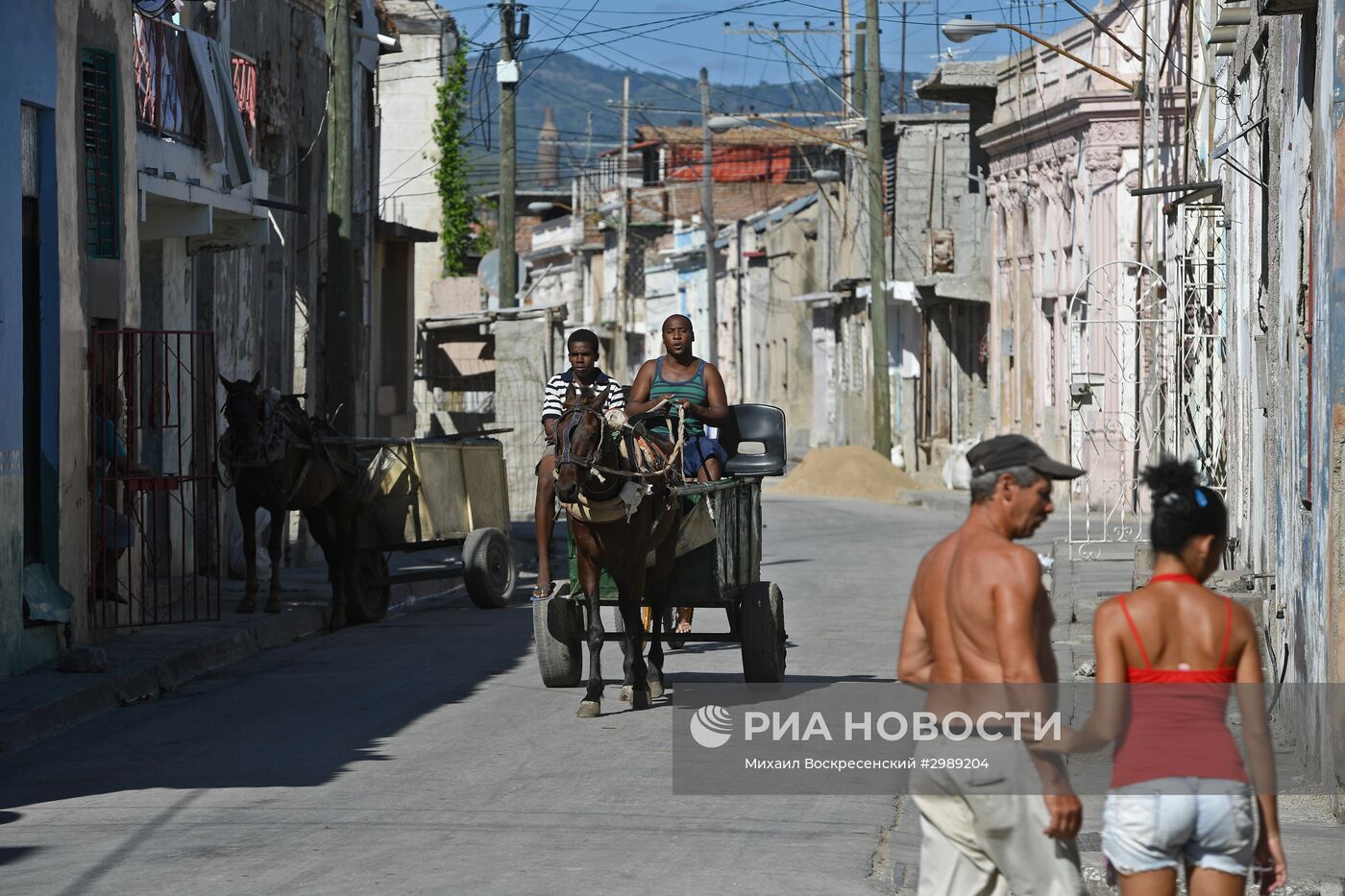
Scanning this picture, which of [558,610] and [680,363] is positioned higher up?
[680,363]

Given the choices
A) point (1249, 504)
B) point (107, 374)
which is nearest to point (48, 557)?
point (107, 374)

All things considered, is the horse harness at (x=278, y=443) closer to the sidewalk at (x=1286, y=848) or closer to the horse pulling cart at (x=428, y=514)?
the horse pulling cart at (x=428, y=514)

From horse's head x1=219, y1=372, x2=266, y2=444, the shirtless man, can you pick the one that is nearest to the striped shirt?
horse's head x1=219, y1=372, x2=266, y2=444

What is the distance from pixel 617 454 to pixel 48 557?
15.9ft

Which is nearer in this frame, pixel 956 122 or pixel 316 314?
pixel 316 314

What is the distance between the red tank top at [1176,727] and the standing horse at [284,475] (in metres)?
11.4

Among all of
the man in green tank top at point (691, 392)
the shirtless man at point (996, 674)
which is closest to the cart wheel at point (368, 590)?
the man in green tank top at point (691, 392)

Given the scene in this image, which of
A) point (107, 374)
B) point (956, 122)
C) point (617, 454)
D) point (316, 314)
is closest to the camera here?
point (617, 454)

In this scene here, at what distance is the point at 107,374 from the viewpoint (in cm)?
1514

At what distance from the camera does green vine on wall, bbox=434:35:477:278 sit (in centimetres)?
4312

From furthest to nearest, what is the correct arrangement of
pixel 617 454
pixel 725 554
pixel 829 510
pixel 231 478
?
1. pixel 829 510
2. pixel 231 478
3. pixel 725 554
4. pixel 617 454

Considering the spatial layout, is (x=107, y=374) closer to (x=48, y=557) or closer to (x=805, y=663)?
(x=48, y=557)

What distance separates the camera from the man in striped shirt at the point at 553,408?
37.2 feet

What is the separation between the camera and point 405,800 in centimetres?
895
